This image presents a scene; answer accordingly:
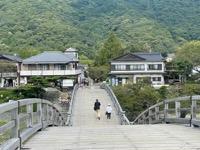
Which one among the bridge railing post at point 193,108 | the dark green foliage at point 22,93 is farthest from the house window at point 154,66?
the bridge railing post at point 193,108

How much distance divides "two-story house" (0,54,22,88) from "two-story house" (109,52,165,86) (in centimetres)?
1460

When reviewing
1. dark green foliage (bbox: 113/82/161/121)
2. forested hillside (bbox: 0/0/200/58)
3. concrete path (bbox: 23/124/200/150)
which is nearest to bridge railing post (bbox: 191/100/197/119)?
concrete path (bbox: 23/124/200/150)

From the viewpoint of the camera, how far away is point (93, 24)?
352 feet

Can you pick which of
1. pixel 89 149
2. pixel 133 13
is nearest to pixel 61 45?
pixel 133 13

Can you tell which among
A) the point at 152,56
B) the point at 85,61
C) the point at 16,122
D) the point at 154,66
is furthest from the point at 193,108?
the point at 85,61

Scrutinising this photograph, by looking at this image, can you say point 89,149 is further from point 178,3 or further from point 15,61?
point 178,3

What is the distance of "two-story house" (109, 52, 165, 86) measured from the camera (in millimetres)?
57094

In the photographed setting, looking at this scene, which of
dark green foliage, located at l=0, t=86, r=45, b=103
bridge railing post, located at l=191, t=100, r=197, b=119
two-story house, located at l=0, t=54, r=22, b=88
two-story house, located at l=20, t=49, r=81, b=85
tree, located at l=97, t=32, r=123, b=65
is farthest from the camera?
tree, located at l=97, t=32, r=123, b=65

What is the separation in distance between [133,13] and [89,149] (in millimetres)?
106008

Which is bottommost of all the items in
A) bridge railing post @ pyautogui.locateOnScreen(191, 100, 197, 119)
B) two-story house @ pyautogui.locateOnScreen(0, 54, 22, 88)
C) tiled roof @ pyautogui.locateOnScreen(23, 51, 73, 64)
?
bridge railing post @ pyautogui.locateOnScreen(191, 100, 197, 119)

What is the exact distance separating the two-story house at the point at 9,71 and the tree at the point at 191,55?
26.4 m

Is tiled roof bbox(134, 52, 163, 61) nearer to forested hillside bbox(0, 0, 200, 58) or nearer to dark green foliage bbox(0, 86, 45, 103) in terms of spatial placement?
forested hillside bbox(0, 0, 200, 58)

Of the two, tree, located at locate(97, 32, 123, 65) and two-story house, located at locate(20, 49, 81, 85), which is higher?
tree, located at locate(97, 32, 123, 65)

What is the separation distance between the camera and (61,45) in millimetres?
86812
